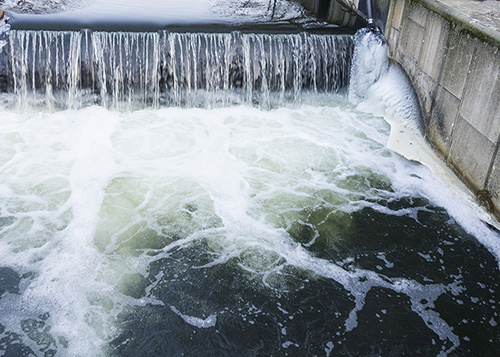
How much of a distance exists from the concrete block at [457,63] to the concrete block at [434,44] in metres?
0.19

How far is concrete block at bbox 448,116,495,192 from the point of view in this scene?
6178 millimetres

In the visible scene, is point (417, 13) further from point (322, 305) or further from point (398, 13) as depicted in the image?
point (322, 305)

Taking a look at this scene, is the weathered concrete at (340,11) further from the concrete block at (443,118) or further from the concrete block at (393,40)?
the concrete block at (443,118)

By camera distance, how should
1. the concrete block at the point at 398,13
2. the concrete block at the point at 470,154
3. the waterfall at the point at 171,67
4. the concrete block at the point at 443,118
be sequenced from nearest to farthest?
the concrete block at the point at 470,154 → the concrete block at the point at 443,118 → the waterfall at the point at 171,67 → the concrete block at the point at 398,13

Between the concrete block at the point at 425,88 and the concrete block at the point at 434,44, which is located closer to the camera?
the concrete block at the point at 434,44

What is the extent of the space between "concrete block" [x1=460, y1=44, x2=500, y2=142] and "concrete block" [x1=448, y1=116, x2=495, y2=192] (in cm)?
11

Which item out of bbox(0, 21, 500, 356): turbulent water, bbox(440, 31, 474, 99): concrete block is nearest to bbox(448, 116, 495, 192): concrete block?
bbox(0, 21, 500, 356): turbulent water

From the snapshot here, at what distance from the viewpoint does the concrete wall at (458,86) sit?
6.05 metres

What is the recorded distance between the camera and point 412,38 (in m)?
8.24

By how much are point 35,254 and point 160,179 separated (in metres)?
1.98

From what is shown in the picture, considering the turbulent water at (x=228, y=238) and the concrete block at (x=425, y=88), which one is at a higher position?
the concrete block at (x=425, y=88)

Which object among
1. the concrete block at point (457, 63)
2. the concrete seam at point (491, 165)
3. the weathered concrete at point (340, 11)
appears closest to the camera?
the concrete seam at point (491, 165)

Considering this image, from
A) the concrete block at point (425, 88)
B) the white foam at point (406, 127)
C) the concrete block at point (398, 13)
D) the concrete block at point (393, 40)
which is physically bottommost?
the white foam at point (406, 127)

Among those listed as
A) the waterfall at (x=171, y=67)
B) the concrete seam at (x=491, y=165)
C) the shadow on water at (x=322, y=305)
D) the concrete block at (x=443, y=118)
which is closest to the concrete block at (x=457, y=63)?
the concrete block at (x=443, y=118)
